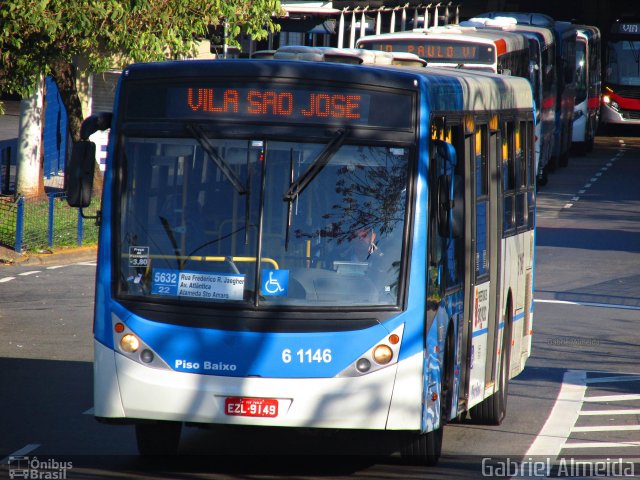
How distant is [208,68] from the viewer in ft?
30.1

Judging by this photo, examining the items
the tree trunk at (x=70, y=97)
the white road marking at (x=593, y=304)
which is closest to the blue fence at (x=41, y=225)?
the tree trunk at (x=70, y=97)

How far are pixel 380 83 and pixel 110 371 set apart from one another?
2.51 m

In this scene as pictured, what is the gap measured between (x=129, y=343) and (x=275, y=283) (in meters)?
1.00

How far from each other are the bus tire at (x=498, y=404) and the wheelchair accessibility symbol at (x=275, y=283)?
328 cm

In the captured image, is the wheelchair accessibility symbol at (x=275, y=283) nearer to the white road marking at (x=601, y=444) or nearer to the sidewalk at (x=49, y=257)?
the white road marking at (x=601, y=444)

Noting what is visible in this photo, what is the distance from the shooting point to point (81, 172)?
364 inches

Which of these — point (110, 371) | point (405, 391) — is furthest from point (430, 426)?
point (110, 371)

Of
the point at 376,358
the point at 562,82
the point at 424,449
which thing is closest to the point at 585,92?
the point at 562,82

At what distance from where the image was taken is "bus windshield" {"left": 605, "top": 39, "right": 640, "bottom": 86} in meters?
49.3

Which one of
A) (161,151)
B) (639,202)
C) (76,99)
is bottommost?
(639,202)

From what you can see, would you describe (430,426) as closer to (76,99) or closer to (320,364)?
(320,364)

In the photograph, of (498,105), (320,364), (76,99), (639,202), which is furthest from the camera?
(639,202)

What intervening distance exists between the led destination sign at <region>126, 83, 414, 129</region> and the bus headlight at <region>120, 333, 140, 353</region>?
4.70 ft

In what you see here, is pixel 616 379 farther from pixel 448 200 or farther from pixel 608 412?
pixel 448 200
